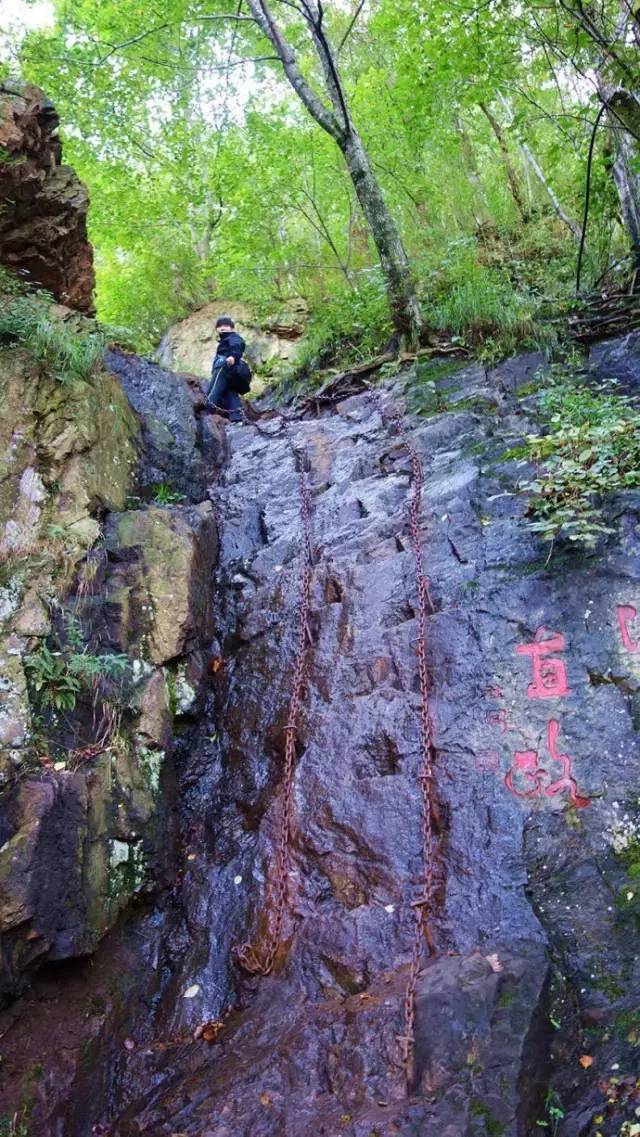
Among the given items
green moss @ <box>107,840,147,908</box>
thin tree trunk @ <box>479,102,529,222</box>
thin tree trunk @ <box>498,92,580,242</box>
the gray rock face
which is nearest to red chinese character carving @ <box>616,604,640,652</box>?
green moss @ <box>107,840,147,908</box>

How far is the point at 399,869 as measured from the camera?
12.7ft

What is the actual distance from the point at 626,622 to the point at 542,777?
42.1 inches

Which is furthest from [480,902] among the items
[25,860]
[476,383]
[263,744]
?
[476,383]

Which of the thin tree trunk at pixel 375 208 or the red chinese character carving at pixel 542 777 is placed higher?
the thin tree trunk at pixel 375 208

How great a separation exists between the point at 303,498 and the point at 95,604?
2579mm

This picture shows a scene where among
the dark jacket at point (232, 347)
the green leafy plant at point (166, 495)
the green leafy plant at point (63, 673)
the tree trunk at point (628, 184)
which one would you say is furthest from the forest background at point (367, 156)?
the green leafy plant at point (63, 673)

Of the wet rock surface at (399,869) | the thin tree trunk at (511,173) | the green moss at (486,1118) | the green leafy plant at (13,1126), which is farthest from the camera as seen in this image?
the thin tree trunk at (511,173)

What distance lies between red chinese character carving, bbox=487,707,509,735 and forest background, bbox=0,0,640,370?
4.21 meters

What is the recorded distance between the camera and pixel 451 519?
573 cm

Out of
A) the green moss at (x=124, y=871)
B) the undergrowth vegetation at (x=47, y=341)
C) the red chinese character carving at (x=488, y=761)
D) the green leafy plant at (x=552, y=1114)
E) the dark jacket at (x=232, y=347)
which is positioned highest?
the undergrowth vegetation at (x=47, y=341)

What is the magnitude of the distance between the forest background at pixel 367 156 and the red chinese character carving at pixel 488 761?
445 cm

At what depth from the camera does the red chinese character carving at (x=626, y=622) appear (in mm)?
4254

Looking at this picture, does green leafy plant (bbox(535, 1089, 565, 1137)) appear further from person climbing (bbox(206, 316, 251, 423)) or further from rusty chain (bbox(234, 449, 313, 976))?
person climbing (bbox(206, 316, 251, 423))

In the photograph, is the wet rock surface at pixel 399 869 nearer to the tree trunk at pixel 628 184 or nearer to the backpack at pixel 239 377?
the tree trunk at pixel 628 184
